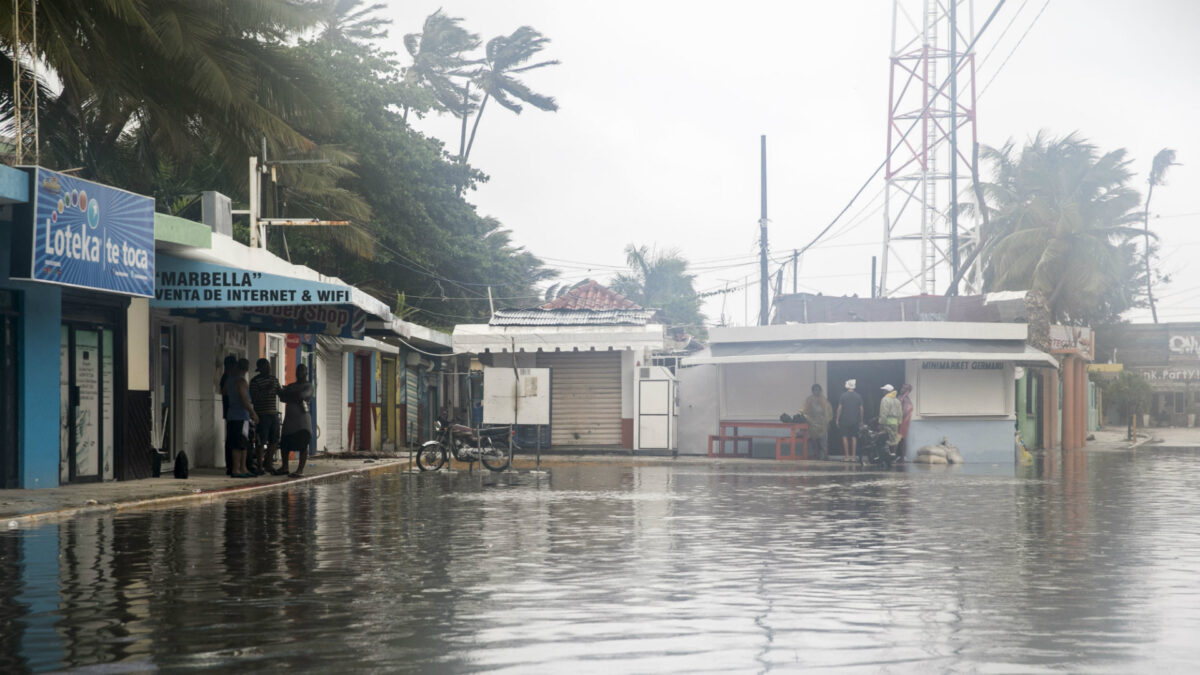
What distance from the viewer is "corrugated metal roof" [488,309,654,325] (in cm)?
3859

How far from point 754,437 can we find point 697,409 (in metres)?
2.51

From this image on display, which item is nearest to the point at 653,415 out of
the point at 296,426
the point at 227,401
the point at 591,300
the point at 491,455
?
the point at 491,455

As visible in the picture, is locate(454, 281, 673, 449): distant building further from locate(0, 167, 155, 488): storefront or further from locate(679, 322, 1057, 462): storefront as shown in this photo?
locate(0, 167, 155, 488): storefront

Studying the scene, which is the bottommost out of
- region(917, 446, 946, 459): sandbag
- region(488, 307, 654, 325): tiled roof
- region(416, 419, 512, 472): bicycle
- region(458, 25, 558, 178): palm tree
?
region(917, 446, 946, 459): sandbag

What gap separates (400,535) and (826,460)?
73.9 feet

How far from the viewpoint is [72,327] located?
63.1ft

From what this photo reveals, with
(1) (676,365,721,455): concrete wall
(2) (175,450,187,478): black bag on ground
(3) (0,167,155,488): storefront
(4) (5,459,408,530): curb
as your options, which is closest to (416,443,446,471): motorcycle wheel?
(4) (5,459,408,530): curb

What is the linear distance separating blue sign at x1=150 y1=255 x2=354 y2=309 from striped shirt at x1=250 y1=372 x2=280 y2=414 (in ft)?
6.29

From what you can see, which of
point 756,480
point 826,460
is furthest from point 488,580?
point 826,460

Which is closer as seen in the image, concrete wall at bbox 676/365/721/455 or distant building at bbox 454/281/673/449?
distant building at bbox 454/281/673/449

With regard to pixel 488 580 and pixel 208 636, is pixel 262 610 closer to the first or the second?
pixel 208 636

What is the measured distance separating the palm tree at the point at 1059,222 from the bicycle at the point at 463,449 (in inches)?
1358

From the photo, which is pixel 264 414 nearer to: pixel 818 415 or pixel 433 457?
pixel 433 457

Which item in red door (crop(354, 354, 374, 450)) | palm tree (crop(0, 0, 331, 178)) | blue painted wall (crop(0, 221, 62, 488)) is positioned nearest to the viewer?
blue painted wall (crop(0, 221, 62, 488))
